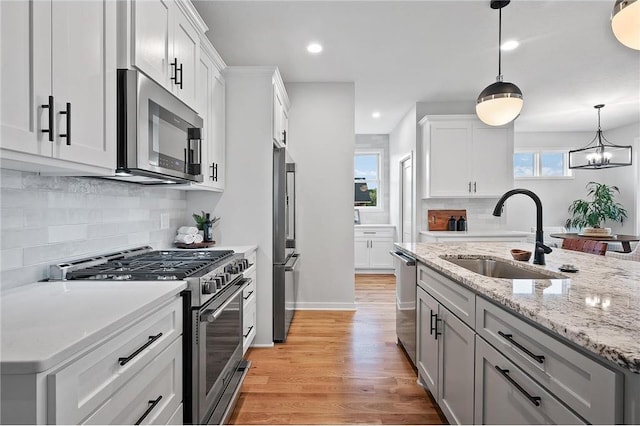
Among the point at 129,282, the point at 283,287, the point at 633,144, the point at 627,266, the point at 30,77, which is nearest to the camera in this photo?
the point at 30,77

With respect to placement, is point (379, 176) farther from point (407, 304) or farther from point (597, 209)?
point (407, 304)

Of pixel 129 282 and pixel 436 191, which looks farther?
pixel 436 191

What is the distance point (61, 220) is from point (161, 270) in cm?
52

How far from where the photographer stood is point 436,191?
193 inches

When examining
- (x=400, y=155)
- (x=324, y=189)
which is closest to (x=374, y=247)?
(x=400, y=155)

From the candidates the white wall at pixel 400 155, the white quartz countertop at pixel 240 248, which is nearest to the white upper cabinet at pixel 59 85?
the white quartz countertop at pixel 240 248

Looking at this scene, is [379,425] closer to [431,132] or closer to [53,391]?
[53,391]

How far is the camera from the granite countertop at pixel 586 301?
77 cm

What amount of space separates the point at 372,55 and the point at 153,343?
3.28m

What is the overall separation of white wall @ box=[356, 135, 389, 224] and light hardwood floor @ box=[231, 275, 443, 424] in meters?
3.44

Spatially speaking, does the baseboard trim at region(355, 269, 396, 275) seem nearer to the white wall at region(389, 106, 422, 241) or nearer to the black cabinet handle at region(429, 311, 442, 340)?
the white wall at region(389, 106, 422, 241)

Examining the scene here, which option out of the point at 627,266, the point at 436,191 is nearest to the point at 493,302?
the point at 627,266

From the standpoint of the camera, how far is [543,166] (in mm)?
7086

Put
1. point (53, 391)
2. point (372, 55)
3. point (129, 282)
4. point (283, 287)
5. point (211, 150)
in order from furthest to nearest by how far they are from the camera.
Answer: point (372, 55) → point (283, 287) → point (211, 150) → point (129, 282) → point (53, 391)
